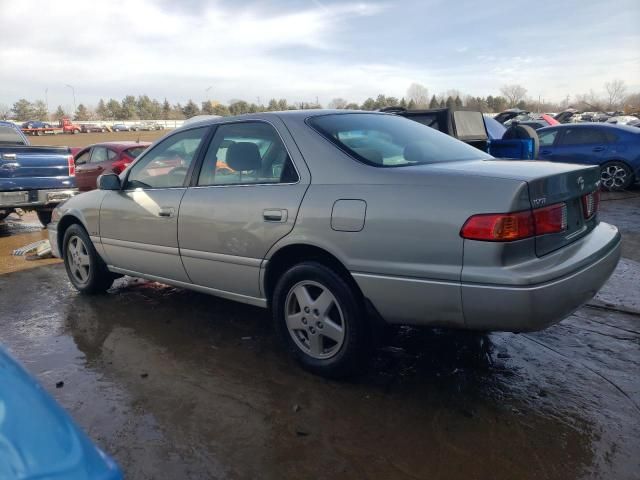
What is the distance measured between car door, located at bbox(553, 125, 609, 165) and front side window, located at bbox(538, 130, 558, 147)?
4.9 inches

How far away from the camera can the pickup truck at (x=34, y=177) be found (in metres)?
7.98

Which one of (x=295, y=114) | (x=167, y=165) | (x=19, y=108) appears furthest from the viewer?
(x=19, y=108)

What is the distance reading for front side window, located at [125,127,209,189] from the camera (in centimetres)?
399

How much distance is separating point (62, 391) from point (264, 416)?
1.33m

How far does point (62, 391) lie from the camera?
3145mm

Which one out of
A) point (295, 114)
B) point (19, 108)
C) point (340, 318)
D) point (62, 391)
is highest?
point (19, 108)

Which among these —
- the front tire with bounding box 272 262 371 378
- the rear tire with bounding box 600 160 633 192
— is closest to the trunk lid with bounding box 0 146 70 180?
the front tire with bounding box 272 262 371 378

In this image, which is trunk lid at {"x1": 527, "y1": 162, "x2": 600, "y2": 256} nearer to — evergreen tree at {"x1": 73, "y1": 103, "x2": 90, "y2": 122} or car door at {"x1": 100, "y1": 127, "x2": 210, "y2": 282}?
car door at {"x1": 100, "y1": 127, "x2": 210, "y2": 282}

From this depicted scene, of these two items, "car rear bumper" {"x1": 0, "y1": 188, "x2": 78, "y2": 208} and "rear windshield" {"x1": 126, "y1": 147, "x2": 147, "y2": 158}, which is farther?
"rear windshield" {"x1": 126, "y1": 147, "x2": 147, "y2": 158}

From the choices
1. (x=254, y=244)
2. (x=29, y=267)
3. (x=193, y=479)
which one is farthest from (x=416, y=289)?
(x=29, y=267)

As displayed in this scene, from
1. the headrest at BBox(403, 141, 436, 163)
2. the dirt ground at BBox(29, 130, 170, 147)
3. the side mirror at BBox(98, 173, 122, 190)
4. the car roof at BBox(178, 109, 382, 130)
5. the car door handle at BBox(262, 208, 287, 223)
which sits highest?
the dirt ground at BBox(29, 130, 170, 147)

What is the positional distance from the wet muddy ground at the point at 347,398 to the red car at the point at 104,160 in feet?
25.2

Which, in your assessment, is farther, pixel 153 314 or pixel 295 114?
pixel 153 314

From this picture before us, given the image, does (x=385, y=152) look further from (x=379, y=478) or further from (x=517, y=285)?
(x=379, y=478)
